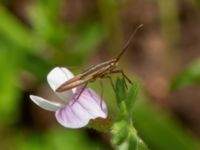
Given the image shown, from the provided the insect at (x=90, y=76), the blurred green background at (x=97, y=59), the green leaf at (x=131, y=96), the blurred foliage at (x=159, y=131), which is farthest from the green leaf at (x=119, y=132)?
the blurred foliage at (x=159, y=131)

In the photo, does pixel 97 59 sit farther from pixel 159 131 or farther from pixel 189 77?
pixel 189 77

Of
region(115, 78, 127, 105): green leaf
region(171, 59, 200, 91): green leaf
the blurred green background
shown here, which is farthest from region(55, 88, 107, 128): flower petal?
the blurred green background

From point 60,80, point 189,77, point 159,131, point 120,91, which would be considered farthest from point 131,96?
point 159,131

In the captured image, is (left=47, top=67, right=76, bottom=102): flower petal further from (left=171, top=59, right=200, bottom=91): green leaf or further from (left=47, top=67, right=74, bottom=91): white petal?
(left=171, top=59, right=200, bottom=91): green leaf

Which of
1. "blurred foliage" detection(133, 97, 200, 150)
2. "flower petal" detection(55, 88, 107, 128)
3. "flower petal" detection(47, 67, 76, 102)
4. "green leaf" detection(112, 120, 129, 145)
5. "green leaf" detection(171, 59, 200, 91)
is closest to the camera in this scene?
"green leaf" detection(112, 120, 129, 145)

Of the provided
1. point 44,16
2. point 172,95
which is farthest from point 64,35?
point 172,95
